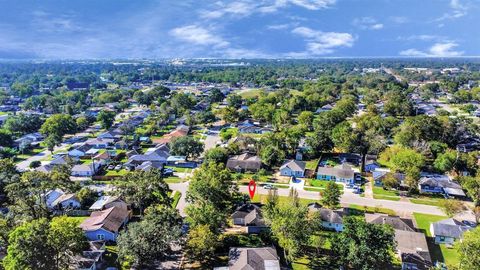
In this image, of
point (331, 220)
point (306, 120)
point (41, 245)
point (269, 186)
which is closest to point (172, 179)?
point (269, 186)

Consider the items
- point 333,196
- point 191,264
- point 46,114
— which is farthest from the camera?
point 46,114

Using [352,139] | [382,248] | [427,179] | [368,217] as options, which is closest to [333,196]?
[368,217]

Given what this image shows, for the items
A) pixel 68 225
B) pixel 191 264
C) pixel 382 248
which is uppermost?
pixel 68 225

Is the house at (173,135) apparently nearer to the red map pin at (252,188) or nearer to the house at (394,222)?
the red map pin at (252,188)

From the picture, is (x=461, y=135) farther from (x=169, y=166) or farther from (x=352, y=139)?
(x=169, y=166)

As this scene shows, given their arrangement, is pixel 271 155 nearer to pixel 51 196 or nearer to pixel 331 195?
pixel 331 195

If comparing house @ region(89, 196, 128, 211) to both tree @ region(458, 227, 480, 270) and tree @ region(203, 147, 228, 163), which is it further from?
tree @ region(458, 227, 480, 270)

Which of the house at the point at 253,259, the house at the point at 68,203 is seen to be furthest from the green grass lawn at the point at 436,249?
the house at the point at 68,203
